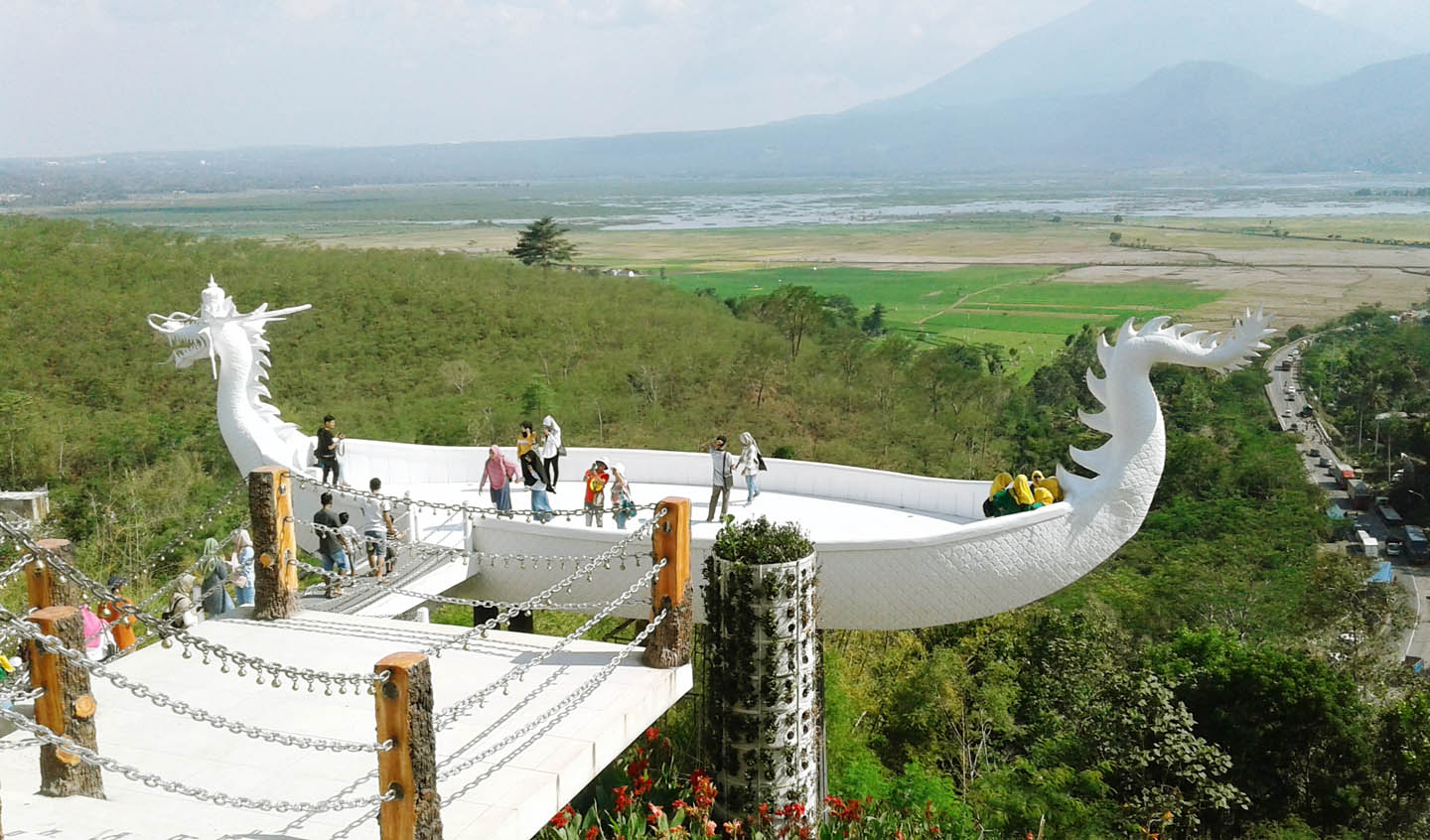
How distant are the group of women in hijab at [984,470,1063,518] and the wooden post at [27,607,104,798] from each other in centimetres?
A: 705

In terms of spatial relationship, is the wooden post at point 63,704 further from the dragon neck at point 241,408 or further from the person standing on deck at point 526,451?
the dragon neck at point 241,408

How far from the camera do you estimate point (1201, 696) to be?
12336 mm

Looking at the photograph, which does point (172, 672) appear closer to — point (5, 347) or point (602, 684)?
point (602, 684)

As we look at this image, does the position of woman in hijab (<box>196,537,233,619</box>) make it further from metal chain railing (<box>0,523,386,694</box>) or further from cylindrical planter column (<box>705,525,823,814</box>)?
cylindrical planter column (<box>705,525,823,814</box>)

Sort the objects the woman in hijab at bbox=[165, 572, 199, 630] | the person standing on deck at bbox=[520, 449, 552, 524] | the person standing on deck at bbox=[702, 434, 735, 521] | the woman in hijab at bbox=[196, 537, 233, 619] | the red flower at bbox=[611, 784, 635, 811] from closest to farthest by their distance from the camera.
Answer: the red flower at bbox=[611, 784, 635, 811] < the woman in hijab at bbox=[165, 572, 199, 630] < the woman in hijab at bbox=[196, 537, 233, 619] < the person standing on deck at bbox=[702, 434, 735, 521] < the person standing on deck at bbox=[520, 449, 552, 524]

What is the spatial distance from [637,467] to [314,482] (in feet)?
16.5

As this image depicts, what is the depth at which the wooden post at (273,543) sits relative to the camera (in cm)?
793

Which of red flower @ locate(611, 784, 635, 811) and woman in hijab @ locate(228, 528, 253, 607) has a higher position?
woman in hijab @ locate(228, 528, 253, 607)

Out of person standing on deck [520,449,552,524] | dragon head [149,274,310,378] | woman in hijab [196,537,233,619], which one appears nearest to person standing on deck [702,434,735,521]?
person standing on deck [520,449,552,524]

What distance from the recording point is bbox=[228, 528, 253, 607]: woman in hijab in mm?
9016

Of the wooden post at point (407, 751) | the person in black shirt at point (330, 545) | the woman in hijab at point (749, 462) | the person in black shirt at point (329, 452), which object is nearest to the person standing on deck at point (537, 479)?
the woman in hijab at point (749, 462)

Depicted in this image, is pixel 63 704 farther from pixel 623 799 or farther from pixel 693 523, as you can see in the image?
pixel 693 523

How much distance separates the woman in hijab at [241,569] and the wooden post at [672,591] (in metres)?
3.42

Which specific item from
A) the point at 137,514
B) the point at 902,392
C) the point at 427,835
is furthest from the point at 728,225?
the point at 427,835
